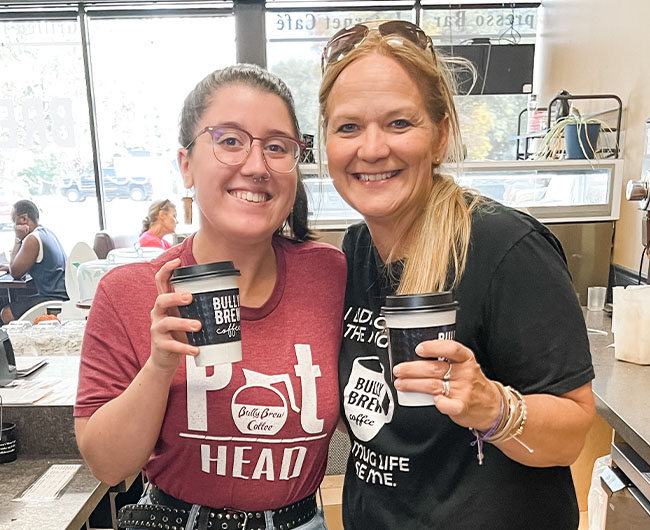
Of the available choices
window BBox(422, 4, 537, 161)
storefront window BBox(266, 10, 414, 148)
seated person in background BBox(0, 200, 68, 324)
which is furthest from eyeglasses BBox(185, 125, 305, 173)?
storefront window BBox(266, 10, 414, 148)

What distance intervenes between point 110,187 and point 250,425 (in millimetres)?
6321

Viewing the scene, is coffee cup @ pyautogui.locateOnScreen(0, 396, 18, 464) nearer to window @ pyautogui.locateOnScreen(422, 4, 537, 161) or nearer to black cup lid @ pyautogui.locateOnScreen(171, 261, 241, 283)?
black cup lid @ pyautogui.locateOnScreen(171, 261, 241, 283)

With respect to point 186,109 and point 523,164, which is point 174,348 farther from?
point 523,164

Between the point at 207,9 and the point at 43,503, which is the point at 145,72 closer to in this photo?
the point at 207,9

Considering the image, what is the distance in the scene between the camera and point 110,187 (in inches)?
266

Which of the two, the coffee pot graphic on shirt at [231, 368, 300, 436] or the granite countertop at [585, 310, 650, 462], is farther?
the granite countertop at [585, 310, 650, 462]

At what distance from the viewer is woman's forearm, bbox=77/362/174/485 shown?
96cm

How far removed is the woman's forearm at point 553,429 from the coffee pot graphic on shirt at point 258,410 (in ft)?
1.45

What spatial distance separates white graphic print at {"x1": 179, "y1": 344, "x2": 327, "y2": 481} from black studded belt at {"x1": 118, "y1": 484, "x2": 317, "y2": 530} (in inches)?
3.1

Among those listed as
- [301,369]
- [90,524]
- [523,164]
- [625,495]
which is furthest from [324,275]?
[523,164]

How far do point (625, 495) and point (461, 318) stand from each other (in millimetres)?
1300

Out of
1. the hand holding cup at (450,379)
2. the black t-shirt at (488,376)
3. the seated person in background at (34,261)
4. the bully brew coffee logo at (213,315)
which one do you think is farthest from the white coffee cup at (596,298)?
the seated person in background at (34,261)

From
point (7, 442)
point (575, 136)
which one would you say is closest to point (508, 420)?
point (7, 442)

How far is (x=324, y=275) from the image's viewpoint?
1.26 metres
